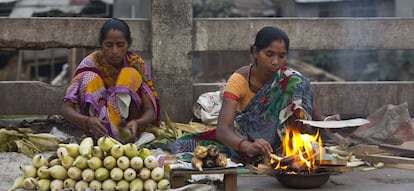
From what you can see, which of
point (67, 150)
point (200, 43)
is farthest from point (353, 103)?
point (67, 150)

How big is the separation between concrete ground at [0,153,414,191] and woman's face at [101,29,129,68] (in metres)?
1.13

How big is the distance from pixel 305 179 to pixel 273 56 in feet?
3.18

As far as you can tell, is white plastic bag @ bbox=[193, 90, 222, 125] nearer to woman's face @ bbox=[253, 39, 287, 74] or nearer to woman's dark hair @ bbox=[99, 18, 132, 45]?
woman's dark hair @ bbox=[99, 18, 132, 45]

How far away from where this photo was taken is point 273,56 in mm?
5008

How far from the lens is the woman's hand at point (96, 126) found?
5600mm

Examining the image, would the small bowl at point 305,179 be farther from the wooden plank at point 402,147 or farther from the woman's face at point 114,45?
the woman's face at point 114,45

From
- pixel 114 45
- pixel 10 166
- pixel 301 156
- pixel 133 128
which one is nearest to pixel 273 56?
pixel 301 156

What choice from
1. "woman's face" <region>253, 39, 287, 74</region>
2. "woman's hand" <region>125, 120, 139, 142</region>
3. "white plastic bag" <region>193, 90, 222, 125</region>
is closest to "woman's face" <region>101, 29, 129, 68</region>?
"woman's hand" <region>125, 120, 139, 142</region>

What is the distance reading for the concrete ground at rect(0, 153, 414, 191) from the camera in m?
4.67

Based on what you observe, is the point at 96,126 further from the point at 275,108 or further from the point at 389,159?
the point at 389,159

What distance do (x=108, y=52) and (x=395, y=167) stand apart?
2459 mm

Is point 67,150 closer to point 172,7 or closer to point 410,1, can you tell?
point 172,7

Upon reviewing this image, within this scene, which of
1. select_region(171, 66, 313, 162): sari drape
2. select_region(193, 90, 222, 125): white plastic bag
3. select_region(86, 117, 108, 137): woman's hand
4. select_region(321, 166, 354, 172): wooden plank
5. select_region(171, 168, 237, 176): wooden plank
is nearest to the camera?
select_region(171, 168, 237, 176): wooden plank

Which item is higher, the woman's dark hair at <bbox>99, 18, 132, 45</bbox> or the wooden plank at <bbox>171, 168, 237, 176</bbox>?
the woman's dark hair at <bbox>99, 18, 132, 45</bbox>
